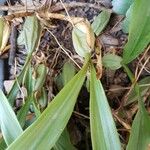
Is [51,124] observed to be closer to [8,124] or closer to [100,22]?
[8,124]

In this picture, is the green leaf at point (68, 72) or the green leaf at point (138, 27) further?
the green leaf at point (68, 72)


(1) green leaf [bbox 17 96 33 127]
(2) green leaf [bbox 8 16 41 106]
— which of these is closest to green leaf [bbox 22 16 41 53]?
(2) green leaf [bbox 8 16 41 106]

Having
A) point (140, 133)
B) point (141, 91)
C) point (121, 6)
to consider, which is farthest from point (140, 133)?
point (121, 6)

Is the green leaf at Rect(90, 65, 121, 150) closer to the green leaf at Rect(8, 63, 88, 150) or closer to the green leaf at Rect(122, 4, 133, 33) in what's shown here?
the green leaf at Rect(8, 63, 88, 150)

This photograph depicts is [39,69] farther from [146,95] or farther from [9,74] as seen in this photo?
A: [146,95]

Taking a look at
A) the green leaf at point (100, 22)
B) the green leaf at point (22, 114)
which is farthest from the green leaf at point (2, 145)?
the green leaf at point (100, 22)

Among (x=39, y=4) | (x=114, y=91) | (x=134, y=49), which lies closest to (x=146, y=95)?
(x=114, y=91)

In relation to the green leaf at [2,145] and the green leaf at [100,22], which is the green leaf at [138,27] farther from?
the green leaf at [2,145]
